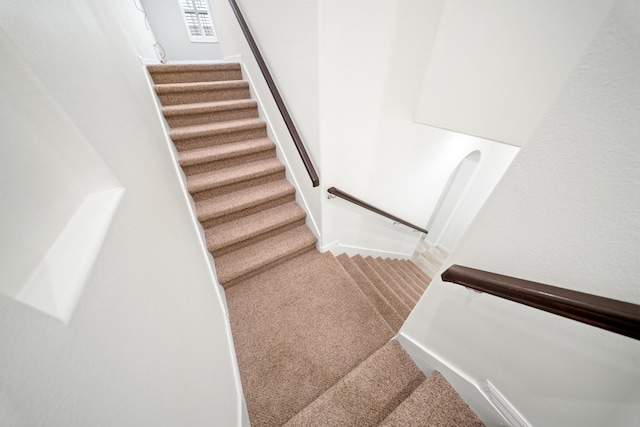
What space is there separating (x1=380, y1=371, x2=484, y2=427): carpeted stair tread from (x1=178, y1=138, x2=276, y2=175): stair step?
7.45 ft

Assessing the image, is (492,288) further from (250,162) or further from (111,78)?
(250,162)

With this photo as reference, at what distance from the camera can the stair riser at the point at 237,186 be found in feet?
6.57

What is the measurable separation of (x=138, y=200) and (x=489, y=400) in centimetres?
169

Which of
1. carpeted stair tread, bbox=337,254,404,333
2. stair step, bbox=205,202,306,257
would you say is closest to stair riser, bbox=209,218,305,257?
stair step, bbox=205,202,306,257

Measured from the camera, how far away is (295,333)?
1.57 m

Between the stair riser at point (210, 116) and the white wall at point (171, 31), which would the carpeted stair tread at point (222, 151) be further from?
the white wall at point (171, 31)

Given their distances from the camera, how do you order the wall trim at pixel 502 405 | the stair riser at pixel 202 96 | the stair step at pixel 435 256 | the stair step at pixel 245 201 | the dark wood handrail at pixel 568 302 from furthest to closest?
the stair step at pixel 435 256 < the stair riser at pixel 202 96 < the stair step at pixel 245 201 < the wall trim at pixel 502 405 < the dark wood handrail at pixel 568 302

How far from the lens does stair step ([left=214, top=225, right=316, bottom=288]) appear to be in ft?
6.10

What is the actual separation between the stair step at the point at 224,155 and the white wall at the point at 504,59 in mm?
1589

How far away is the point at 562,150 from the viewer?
0.56 metres

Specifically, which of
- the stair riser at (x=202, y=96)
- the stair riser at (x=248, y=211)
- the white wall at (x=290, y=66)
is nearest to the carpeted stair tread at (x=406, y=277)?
the white wall at (x=290, y=66)

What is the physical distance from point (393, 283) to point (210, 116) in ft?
9.30

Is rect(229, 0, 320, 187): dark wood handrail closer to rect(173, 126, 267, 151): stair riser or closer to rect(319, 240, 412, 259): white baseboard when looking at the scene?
rect(173, 126, 267, 151): stair riser

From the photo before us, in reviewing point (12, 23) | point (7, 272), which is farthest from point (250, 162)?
point (7, 272)
